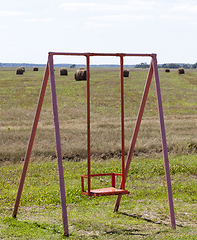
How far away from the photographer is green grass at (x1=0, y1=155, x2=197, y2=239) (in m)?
7.80

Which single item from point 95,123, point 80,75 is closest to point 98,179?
point 95,123

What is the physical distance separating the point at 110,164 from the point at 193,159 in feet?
11.6

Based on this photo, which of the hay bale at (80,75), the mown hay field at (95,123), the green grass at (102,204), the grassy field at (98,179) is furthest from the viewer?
the hay bale at (80,75)

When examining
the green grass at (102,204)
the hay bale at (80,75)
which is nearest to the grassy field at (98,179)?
the green grass at (102,204)

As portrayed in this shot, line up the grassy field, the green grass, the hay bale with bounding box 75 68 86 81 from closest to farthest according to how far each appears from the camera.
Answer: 1. the green grass
2. the grassy field
3. the hay bale with bounding box 75 68 86 81

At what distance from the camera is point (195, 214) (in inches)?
367

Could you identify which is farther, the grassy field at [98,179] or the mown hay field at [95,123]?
the mown hay field at [95,123]

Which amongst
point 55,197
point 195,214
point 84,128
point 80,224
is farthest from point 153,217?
point 84,128

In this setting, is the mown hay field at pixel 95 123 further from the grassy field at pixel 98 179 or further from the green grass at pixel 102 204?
the green grass at pixel 102 204

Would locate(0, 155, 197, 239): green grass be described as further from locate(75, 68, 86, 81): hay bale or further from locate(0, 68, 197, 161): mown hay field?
locate(75, 68, 86, 81): hay bale

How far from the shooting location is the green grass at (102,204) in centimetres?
780

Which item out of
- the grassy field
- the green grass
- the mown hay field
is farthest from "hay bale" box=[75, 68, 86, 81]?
the green grass

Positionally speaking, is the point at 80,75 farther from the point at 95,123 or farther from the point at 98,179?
the point at 98,179

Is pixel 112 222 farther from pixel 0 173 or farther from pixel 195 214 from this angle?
pixel 0 173
